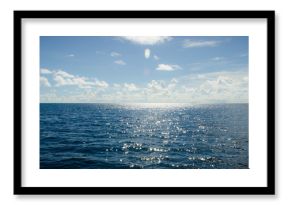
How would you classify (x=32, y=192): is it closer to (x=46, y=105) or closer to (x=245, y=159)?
(x=46, y=105)

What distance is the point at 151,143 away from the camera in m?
2.22

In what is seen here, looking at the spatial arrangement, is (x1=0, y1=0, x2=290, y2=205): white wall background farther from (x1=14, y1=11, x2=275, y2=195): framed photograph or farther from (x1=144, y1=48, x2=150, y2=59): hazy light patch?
(x1=144, y1=48, x2=150, y2=59): hazy light patch

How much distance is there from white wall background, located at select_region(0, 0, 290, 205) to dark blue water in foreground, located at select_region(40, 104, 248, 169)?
8.5 inches

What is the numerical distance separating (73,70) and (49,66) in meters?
0.26
